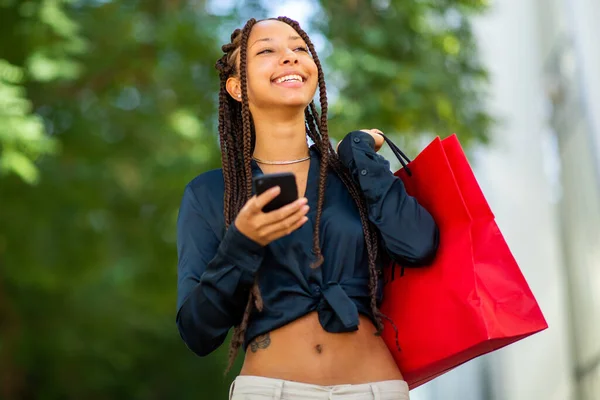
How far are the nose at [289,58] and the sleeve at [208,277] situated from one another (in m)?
0.46

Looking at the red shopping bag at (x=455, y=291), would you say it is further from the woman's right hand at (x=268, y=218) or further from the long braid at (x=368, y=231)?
the woman's right hand at (x=268, y=218)

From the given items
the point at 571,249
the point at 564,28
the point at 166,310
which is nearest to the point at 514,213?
the point at 571,249

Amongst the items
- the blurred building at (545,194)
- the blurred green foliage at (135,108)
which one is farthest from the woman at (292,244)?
the blurred building at (545,194)

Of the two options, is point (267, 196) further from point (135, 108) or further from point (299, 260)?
point (135, 108)

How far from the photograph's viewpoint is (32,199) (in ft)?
27.7

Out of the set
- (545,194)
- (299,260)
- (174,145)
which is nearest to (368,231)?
(299,260)

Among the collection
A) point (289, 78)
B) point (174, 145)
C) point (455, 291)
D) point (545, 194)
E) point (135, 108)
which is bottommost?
point (455, 291)

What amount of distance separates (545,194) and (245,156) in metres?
10.1

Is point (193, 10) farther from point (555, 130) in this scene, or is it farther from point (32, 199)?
point (555, 130)

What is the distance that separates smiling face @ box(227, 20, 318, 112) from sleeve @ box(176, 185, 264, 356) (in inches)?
14.2

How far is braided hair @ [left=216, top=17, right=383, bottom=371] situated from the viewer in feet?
7.82

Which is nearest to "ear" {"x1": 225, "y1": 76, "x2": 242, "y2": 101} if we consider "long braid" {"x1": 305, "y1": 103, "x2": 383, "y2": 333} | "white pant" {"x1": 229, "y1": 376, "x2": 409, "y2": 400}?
"long braid" {"x1": 305, "y1": 103, "x2": 383, "y2": 333}

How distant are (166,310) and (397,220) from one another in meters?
7.79

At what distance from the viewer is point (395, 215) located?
2.39 metres
